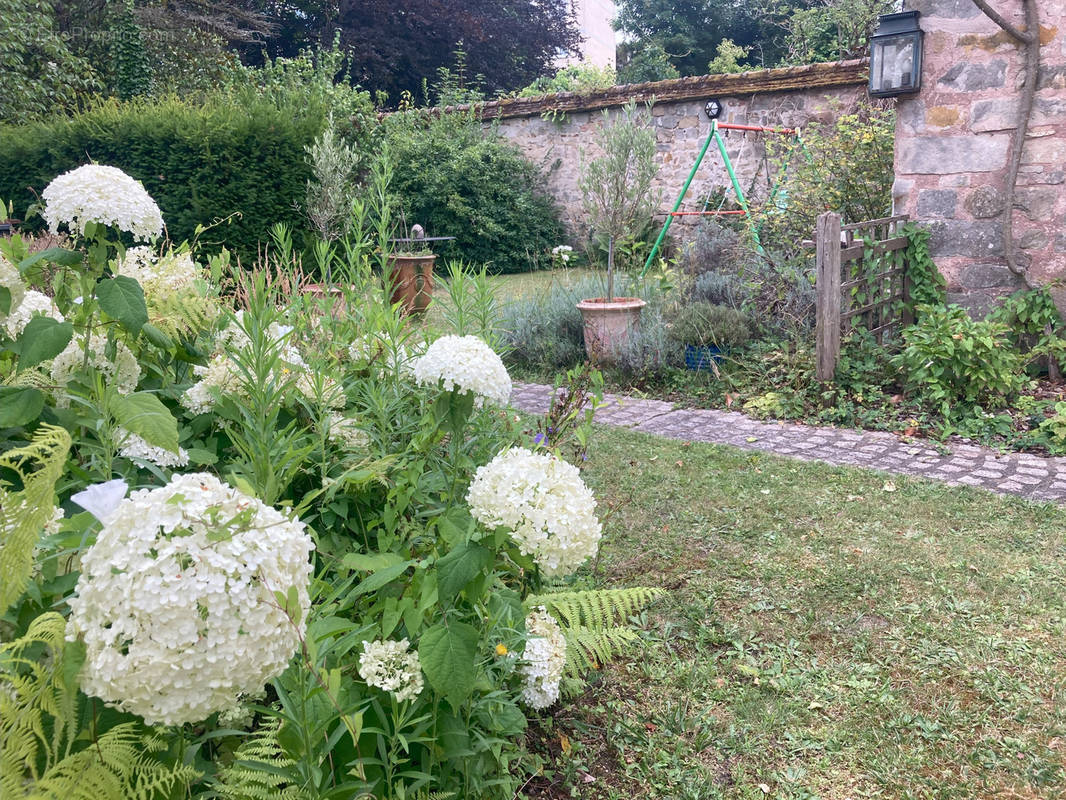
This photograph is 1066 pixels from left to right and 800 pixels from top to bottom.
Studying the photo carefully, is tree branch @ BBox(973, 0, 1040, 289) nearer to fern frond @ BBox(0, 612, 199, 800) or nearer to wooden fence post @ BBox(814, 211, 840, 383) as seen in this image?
wooden fence post @ BBox(814, 211, 840, 383)

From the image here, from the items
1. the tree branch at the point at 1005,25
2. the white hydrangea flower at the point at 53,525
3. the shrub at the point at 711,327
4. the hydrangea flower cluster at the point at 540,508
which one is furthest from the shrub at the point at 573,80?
the white hydrangea flower at the point at 53,525

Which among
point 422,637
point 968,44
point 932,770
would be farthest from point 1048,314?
point 422,637

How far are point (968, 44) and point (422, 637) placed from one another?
5876 millimetres

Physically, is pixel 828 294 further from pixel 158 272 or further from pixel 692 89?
pixel 692 89

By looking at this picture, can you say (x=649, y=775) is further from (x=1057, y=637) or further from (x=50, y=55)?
(x=50, y=55)

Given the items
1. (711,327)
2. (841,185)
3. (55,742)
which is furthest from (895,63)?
(55,742)

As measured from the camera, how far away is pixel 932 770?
2020mm

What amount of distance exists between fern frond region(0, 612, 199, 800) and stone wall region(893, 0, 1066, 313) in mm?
6037

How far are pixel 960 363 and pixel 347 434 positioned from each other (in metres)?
4.30

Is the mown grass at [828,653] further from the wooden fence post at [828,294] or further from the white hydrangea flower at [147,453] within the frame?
the wooden fence post at [828,294]

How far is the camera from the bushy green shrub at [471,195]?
1220 cm

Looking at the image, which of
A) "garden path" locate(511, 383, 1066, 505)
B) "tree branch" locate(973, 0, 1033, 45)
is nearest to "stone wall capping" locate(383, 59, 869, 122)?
"tree branch" locate(973, 0, 1033, 45)

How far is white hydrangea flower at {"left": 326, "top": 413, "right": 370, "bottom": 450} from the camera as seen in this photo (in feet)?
6.47

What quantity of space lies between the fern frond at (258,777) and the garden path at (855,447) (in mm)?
3651
